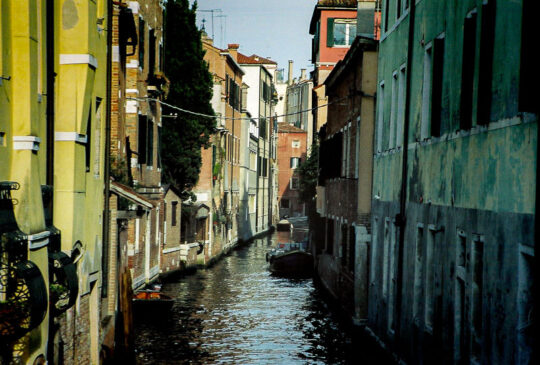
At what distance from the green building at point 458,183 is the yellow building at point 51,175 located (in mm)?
4517

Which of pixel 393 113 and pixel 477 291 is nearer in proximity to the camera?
pixel 477 291

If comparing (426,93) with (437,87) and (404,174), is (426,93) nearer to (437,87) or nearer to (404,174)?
(437,87)

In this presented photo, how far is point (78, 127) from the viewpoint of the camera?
10453mm

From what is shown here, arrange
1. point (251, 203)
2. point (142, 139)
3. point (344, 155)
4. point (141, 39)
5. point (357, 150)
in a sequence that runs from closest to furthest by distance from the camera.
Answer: point (357, 150) < point (344, 155) < point (142, 139) < point (141, 39) < point (251, 203)

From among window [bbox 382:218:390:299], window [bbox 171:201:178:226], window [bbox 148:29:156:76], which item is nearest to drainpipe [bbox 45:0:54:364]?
window [bbox 382:218:390:299]

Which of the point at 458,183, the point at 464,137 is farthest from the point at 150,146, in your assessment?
the point at 464,137

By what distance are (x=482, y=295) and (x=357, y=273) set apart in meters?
9.54

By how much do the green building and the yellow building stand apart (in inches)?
178

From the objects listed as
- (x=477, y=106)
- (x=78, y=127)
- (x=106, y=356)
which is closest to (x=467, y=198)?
(x=477, y=106)

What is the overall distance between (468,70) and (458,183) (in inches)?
53.4

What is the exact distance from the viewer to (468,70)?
9.36 metres

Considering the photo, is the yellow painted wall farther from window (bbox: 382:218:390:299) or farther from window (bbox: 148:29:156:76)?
window (bbox: 148:29:156:76)

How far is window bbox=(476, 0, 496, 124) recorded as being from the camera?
27.8 ft

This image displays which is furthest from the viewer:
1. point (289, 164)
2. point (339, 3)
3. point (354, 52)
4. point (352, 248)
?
point (289, 164)
